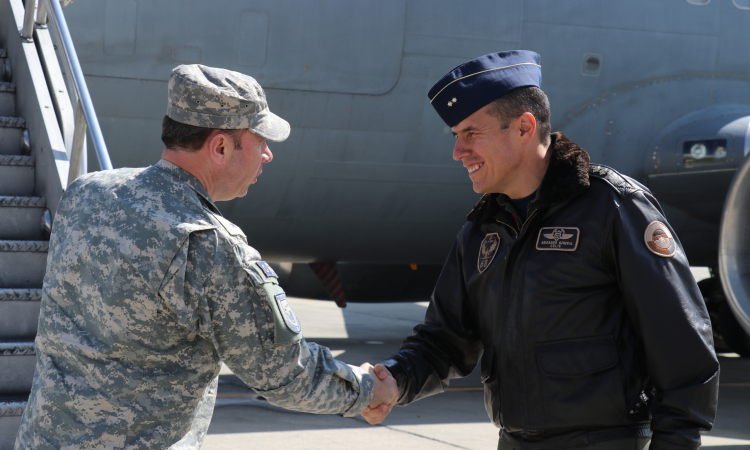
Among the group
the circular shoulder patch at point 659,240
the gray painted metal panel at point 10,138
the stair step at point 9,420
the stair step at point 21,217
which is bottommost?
the stair step at point 9,420

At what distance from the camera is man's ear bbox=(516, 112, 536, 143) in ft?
7.35

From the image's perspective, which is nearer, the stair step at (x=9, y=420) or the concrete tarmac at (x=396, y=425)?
the stair step at (x=9, y=420)

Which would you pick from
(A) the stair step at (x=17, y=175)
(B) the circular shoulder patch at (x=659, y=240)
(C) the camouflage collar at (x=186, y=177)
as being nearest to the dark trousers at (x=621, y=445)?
(B) the circular shoulder patch at (x=659, y=240)

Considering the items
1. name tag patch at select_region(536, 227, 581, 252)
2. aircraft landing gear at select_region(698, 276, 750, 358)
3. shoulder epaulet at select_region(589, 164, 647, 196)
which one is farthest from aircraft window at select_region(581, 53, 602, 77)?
name tag patch at select_region(536, 227, 581, 252)

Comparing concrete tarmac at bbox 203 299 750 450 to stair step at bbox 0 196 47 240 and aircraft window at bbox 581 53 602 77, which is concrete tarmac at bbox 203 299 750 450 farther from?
aircraft window at bbox 581 53 602 77

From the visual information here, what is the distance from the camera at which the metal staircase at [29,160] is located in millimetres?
3277

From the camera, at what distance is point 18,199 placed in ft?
12.3

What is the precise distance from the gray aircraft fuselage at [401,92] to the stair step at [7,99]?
30.3 inches

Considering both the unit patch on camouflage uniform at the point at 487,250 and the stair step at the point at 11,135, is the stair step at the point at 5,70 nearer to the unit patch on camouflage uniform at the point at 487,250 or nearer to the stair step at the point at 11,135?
the stair step at the point at 11,135

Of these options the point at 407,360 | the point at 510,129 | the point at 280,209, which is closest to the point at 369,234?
the point at 280,209

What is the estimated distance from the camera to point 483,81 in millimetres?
2279

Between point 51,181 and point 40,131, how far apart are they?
0.35m

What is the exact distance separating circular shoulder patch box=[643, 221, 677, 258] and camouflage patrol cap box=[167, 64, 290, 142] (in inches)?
41.4

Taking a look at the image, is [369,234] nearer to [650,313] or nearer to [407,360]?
[407,360]
